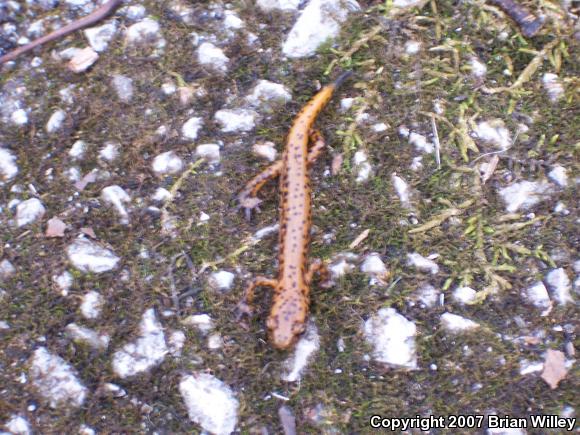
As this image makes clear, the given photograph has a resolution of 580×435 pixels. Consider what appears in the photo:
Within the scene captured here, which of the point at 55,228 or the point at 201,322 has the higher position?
the point at 55,228

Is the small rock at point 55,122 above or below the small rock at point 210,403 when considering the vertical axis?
above

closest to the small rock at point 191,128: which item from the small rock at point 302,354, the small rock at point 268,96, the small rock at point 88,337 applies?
the small rock at point 268,96

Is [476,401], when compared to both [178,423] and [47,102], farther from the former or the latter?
[47,102]

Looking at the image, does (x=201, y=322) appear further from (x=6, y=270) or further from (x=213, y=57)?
(x=213, y=57)

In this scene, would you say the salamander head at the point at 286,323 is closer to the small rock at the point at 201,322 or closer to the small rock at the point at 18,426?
the small rock at the point at 201,322

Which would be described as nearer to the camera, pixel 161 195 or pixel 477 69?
pixel 161 195

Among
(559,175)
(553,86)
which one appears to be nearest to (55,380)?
(559,175)
